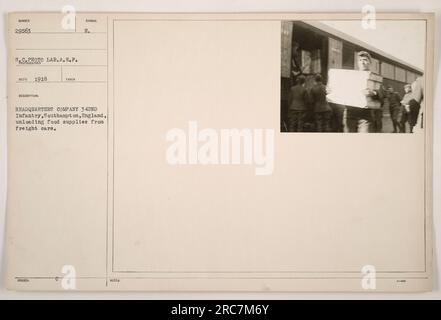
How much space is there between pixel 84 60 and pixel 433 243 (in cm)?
90

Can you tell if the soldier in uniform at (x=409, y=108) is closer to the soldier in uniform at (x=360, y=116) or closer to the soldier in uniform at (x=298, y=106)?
the soldier in uniform at (x=360, y=116)

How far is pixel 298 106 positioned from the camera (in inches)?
37.2

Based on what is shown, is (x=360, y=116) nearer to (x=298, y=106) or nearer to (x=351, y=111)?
(x=351, y=111)

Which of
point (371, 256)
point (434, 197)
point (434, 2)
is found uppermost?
point (434, 2)

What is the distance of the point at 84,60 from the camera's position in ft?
3.10

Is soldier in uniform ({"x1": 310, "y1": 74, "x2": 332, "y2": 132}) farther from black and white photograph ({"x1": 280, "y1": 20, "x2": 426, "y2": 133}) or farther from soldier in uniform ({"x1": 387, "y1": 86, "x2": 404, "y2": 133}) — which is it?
soldier in uniform ({"x1": 387, "y1": 86, "x2": 404, "y2": 133})

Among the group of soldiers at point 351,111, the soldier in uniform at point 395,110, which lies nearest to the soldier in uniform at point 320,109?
the group of soldiers at point 351,111

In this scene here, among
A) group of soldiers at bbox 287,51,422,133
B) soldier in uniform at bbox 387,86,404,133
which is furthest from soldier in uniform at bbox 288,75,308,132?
soldier in uniform at bbox 387,86,404,133

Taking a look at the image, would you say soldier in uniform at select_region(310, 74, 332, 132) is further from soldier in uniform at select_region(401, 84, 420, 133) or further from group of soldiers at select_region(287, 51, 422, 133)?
soldier in uniform at select_region(401, 84, 420, 133)

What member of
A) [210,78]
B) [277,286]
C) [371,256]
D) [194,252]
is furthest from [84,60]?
[371,256]

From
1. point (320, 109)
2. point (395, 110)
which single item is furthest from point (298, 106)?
point (395, 110)

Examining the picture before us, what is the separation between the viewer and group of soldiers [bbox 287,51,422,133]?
945 mm

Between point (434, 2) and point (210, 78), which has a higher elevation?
point (434, 2)
